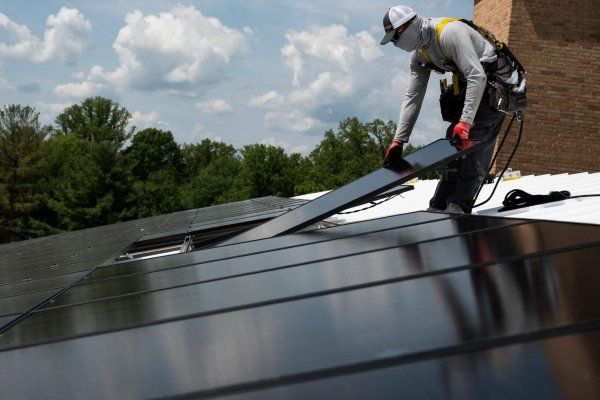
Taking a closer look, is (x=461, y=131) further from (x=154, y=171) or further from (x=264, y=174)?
(x=154, y=171)

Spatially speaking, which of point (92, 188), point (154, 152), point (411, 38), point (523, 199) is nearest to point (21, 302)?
point (411, 38)

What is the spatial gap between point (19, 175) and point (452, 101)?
46.7 metres

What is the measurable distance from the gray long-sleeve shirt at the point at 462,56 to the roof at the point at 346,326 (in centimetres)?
180

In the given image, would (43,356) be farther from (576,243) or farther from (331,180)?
(331,180)

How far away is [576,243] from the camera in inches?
95.4

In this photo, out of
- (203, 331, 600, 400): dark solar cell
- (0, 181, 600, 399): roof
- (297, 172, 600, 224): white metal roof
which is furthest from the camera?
(297, 172, 600, 224): white metal roof

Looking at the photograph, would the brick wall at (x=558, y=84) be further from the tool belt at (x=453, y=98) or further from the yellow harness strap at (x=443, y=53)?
the yellow harness strap at (x=443, y=53)

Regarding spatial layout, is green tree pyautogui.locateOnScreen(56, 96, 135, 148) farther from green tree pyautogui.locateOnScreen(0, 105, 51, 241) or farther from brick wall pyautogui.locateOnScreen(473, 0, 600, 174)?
brick wall pyautogui.locateOnScreen(473, 0, 600, 174)

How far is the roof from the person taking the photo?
1320 mm

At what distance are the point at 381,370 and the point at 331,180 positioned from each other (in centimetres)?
5638

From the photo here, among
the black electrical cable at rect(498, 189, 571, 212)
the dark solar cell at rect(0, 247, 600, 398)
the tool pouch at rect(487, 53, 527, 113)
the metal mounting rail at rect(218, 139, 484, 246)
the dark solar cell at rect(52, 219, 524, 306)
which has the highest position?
the tool pouch at rect(487, 53, 527, 113)

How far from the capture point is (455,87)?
5309mm

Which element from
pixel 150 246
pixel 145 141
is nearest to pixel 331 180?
pixel 145 141

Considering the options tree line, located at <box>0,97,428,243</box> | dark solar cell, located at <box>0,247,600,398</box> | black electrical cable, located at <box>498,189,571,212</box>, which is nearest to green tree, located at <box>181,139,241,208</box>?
tree line, located at <box>0,97,428,243</box>
